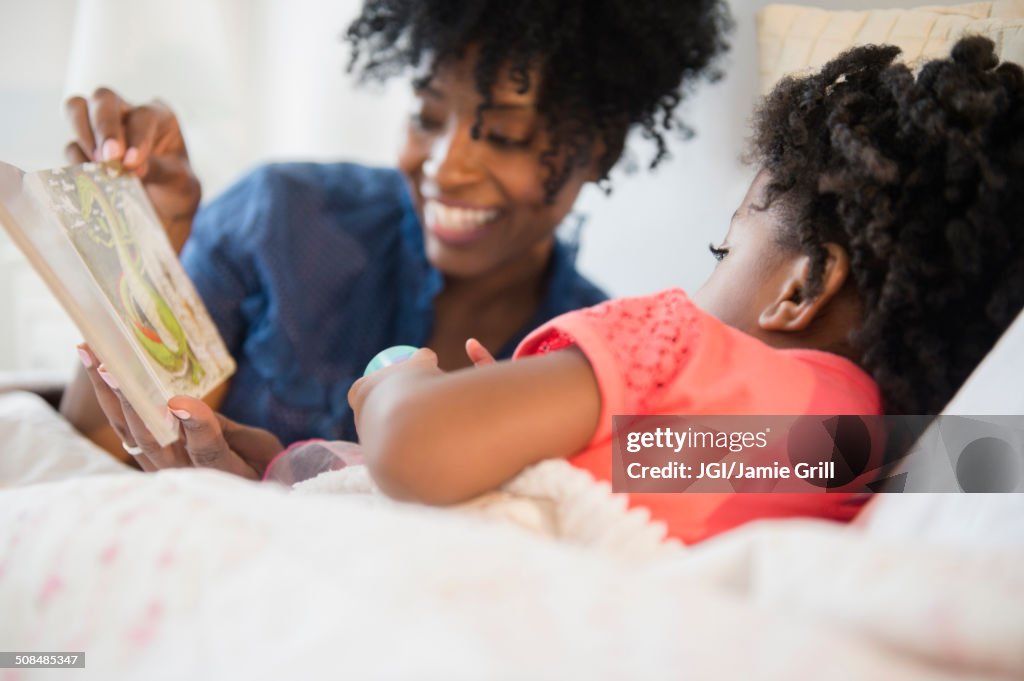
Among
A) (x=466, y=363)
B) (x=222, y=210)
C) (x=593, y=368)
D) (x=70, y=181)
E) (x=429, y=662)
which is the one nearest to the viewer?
(x=429, y=662)

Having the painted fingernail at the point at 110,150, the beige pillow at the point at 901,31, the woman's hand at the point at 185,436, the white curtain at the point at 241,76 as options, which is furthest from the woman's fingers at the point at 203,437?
the white curtain at the point at 241,76

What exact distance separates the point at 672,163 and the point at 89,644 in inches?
24.8

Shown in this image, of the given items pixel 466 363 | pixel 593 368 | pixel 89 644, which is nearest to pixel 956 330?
pixel 593 368

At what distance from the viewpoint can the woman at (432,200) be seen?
91 centimetres

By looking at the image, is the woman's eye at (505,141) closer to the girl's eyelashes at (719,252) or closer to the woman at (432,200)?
the woman at (432,200)

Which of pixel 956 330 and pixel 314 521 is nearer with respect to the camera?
pixel 314 521

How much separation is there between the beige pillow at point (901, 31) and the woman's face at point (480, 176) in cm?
26

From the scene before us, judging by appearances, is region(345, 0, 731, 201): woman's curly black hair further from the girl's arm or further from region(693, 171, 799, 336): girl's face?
the girl's arm

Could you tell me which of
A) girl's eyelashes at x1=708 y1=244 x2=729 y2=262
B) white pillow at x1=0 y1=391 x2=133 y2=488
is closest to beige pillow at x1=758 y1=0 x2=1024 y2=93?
girl's eyelashes at x1=708 y1=244 x2=729 y2=262

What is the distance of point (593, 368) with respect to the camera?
52 centimetres

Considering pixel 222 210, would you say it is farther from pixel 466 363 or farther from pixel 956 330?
pixel 956 330

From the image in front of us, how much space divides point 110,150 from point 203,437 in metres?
0.30

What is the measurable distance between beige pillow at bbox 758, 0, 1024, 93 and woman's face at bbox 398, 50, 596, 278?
0.26 meters

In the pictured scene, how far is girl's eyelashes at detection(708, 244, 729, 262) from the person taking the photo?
2.05 feet
